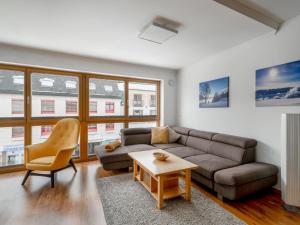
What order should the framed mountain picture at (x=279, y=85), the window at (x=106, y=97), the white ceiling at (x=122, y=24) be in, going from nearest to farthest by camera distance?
the white ceiling at (x=122, y=24) → the framed mountain picture at (x=279, y=85) → the window at (x=106, y=97)

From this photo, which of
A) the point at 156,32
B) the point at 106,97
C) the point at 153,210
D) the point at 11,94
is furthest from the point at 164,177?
the point at 11,94

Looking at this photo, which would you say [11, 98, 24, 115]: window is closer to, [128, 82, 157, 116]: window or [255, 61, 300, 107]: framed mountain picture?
[128, 82, 157, 116]: window

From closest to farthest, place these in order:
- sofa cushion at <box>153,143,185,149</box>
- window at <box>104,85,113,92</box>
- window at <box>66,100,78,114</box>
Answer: sofa cushion at <box>153,143,185,149</box> → window at <box>66,100,78,114</box> → window at <box>104,85,113,92</box>

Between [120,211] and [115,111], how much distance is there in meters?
2.61

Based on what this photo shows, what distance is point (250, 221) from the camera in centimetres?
174

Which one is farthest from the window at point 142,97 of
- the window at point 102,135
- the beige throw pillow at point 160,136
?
the beige throw pillow at point 160,136

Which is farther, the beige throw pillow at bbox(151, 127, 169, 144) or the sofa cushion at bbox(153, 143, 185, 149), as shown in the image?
the beige throw pillow at bbox(151, 127, 169, 144)

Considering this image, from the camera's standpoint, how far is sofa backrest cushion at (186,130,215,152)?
3.18 m

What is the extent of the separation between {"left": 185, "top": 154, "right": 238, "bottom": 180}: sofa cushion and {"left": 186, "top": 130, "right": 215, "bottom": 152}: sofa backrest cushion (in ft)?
1.54

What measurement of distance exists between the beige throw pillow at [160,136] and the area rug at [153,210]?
4.89ft

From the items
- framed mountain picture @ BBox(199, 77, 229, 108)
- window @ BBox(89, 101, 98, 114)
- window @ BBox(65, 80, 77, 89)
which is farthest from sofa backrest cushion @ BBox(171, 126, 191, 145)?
window @ BBox(65, 80, 77, 89)

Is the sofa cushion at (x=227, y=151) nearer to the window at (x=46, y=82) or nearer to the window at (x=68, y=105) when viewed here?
the window at (x=68, y=105)

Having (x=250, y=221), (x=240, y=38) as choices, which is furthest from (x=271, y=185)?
(x=240, y=38)

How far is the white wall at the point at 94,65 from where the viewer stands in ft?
9.89
